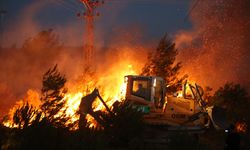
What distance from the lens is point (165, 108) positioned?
59.3 ft

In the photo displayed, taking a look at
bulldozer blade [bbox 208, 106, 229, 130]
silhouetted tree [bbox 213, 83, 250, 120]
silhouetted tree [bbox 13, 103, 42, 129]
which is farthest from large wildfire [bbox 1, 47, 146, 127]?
silhouetted tree [bbox 213, 83, 250, 120]

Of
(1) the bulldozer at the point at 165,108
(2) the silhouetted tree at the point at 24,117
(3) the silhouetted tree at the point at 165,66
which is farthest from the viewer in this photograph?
(3) the silhouetted tree at the point at 165,66

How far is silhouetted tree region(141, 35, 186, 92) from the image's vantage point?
1154 inches

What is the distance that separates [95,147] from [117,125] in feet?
13.0

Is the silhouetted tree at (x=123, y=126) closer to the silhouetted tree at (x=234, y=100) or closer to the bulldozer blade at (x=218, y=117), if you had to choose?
the bulldozer blade at (x=218, y=117)

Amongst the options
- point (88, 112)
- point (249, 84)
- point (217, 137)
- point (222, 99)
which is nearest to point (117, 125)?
point (88, 112)

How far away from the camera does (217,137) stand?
64.3 ft

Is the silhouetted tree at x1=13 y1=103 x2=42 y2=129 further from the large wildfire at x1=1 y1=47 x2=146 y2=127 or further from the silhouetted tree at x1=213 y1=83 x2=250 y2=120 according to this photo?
the silhouetted tree at x1=213 y1=83 x2=250 y2=120

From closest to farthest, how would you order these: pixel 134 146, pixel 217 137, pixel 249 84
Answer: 1. pixel 134 146
2. pixel 217 137
3. pixel 249 84

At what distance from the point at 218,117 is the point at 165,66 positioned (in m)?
11.8

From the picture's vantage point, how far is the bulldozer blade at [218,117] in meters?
17.4

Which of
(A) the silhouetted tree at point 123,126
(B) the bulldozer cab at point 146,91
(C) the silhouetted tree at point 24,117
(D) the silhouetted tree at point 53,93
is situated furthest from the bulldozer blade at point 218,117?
(C) the silhouetted tree at point 24,117

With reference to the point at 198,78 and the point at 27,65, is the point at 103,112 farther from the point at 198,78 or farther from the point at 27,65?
the point at 27,65

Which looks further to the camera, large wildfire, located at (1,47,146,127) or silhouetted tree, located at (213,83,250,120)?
silhouetted tree, located at (213,83,250,120)
